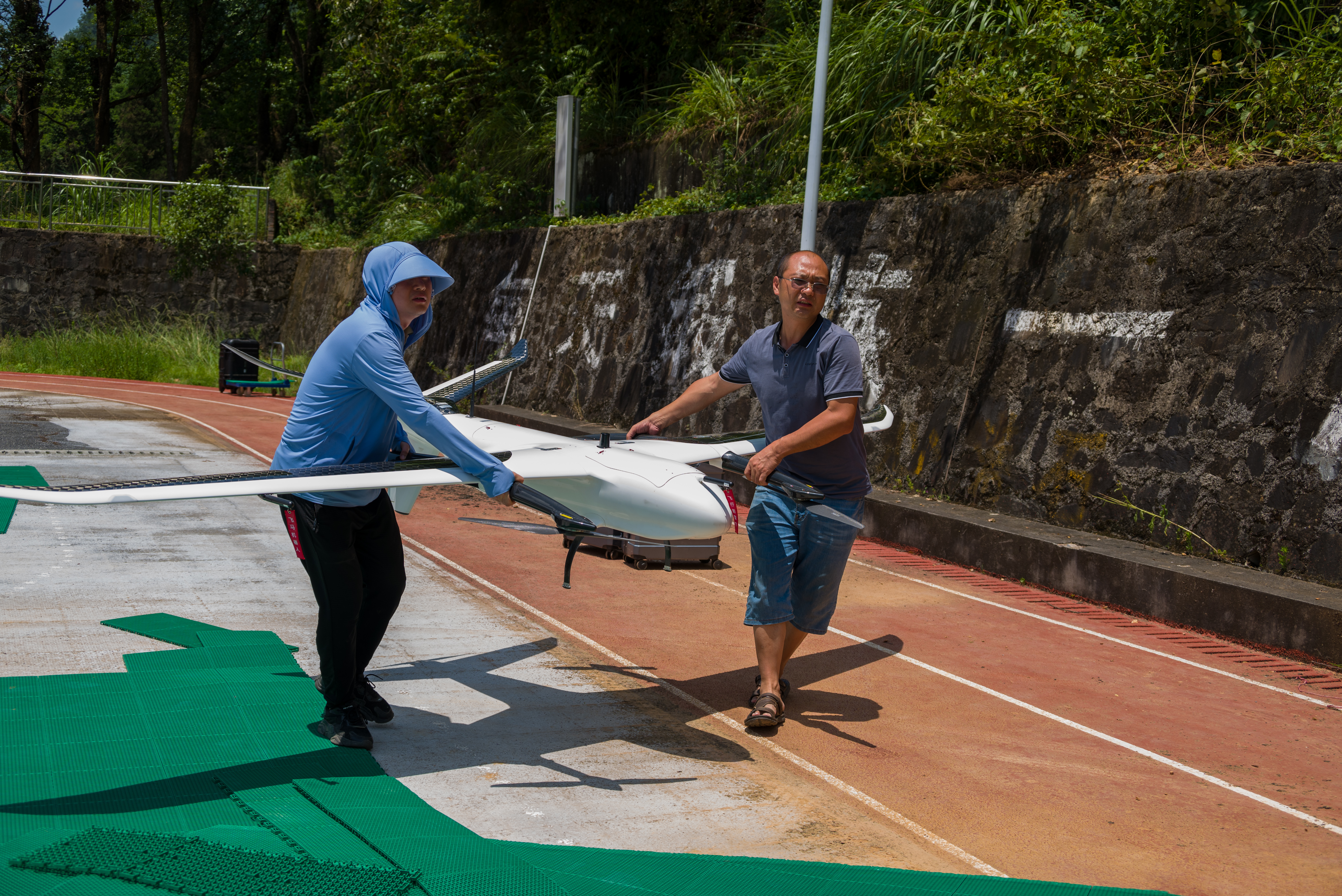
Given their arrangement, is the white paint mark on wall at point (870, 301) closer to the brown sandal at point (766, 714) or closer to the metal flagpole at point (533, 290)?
the brown sandal at point (766, 714)

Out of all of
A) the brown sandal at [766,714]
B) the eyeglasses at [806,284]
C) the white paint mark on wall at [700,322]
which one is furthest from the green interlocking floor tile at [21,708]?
the white paint mark on wall at [700,322]

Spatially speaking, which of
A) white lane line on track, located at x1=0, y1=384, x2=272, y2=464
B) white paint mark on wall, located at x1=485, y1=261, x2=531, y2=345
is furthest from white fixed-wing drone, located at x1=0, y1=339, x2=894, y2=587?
white paint mark on wall, located at x1=485, y1=261, x2=531, y2=345

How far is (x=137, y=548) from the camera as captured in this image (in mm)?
7949

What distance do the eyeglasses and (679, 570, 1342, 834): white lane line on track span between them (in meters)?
2.33

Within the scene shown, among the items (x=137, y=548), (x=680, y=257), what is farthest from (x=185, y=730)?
(x=680, y=257)

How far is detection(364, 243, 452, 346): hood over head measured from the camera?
4418mm

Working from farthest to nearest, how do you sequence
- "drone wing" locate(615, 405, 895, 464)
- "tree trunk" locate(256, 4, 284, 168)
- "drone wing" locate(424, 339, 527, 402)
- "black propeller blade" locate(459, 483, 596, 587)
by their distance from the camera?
"tree trunk" locate(256, 4, 284, 168), "drone wing" locate(424, 339, 527, 402), "drone wing" locate(615, 405, 895, 464), "black propeller blade" locate(459, 483, 596, 587)

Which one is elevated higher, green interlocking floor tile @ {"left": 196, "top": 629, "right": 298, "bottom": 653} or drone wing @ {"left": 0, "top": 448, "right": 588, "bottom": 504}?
drone wing @ {"left": 0, "top": 448, "right": 588, "bottom": 504}

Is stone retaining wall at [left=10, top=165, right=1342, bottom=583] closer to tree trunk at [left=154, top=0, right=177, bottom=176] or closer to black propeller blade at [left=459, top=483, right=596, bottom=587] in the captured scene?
black propeller blade at [left=459, top=483, right=596, bottom=587]

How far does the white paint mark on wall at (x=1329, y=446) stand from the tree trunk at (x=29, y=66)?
38.0 meters

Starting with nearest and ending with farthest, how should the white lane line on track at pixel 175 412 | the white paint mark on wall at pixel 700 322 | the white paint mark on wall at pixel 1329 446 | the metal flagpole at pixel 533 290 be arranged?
the white paint mark on wall at pixel 1329 446 → the white lane line on track at pixel 175 412 → the white paint mark on wall at pixel 700 322 → the metal flagpole at pixel 533 290

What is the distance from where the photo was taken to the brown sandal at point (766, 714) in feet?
16.4

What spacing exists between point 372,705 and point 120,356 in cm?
2409

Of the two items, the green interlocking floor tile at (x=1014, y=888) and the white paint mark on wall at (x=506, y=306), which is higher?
the white paint mark on wall at (x=506, y=306)
